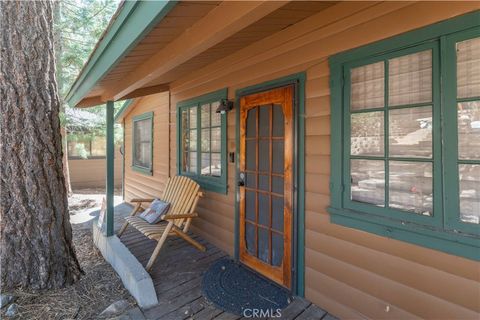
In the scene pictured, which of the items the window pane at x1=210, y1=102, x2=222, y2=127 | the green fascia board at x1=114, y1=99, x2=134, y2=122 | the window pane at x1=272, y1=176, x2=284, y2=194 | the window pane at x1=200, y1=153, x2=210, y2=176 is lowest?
the window pane at x1=272, y1=176, x2=284, y2=194

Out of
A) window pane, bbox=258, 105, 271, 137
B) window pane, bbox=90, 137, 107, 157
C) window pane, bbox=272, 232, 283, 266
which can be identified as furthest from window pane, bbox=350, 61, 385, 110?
window pane, bbox=90, 137, 107, 157

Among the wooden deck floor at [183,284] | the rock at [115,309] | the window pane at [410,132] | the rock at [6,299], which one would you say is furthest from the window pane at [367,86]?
the rock at [6,299]

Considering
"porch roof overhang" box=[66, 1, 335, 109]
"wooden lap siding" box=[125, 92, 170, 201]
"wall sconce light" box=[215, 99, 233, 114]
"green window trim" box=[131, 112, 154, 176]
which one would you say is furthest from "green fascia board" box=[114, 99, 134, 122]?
"wall sconce light" box=[215, 99, 233, 114]

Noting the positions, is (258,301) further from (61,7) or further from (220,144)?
(61,7)

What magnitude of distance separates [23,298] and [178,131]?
2784 mm

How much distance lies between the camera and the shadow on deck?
7.01 feet

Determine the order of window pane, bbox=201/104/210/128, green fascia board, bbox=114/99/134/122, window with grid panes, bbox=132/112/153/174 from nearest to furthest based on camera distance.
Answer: window pane, bbox=201/104/210/128 < window with grid panes, bbox=132/112/153/174 < green fascia board, bbox=114/99/134/122

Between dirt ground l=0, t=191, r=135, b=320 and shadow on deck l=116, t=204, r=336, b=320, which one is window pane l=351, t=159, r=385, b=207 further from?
dirt ground l=0, t=191, r=135, b=320

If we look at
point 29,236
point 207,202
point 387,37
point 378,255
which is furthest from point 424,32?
point 29,236

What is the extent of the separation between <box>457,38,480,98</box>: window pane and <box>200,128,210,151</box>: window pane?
2.79 metres

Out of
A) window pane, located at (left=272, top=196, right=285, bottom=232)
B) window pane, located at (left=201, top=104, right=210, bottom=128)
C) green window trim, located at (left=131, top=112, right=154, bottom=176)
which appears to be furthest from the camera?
green window trim, located at (left=131, top=112, right=154, bottom=176)

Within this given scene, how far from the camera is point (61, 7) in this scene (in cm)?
769

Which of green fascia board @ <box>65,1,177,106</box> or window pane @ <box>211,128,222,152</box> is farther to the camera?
window pane @ <box>211,128,222,152</box>

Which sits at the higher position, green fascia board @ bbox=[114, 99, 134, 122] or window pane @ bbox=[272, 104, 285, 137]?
green fascia board @ bbox=[114, 99, 134, 122]
